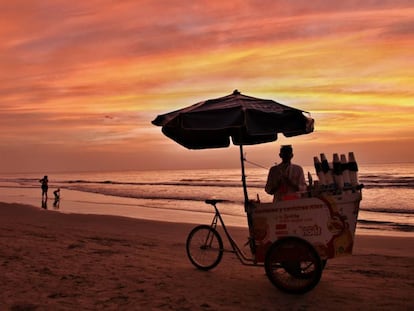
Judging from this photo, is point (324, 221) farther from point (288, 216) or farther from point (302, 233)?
point (288, 216)

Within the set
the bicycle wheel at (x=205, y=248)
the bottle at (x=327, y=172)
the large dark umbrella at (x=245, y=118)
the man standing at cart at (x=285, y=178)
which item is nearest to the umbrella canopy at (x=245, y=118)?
the large dark umbrella at (x=245, y=118)

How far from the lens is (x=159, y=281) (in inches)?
263

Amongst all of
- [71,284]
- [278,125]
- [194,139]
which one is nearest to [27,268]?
[71,284]

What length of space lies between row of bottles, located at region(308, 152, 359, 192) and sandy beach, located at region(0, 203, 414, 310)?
1.52 metres

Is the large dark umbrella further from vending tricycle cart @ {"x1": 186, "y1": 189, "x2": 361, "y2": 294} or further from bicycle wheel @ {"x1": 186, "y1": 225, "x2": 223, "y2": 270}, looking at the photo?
bicycle wheel @ {"x1": 186, "y1": 225, "x2": 223, "y2": 270}

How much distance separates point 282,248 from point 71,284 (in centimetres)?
321

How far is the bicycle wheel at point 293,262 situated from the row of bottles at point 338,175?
861mm

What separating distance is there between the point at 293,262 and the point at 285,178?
126cm

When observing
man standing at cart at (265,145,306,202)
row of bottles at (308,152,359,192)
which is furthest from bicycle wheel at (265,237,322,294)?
row of bottles at (308,152,359,192)

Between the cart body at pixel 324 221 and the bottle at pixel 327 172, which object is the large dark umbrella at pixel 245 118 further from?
the cart body at pixel 324 221

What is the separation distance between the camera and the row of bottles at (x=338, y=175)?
5914mm

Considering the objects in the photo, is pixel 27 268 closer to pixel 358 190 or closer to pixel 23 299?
pixel 23 299

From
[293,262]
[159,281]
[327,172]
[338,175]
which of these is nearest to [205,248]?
[159,281]

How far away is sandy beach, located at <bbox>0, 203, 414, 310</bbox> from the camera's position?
5.51 m
